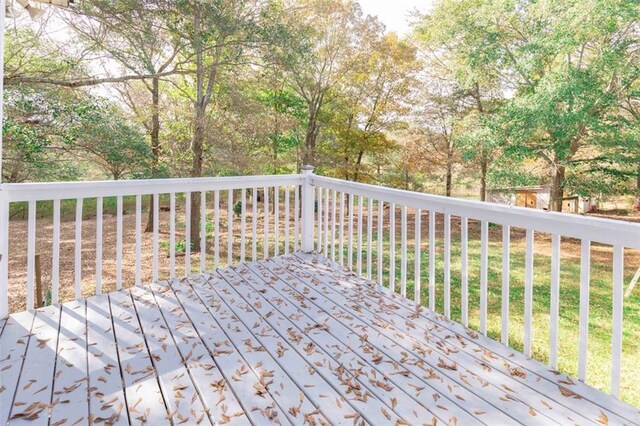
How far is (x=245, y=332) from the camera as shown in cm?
242

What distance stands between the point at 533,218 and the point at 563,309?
4057mm

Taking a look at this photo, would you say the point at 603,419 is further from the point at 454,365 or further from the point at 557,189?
the point at 557,189

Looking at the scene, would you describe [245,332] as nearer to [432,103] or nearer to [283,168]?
[283,168]

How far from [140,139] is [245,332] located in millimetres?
6681

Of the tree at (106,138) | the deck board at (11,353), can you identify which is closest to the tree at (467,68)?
the tree at (106,138)

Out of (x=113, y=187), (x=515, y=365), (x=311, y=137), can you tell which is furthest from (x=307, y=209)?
(x=311, y=137)

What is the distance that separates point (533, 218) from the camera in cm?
214

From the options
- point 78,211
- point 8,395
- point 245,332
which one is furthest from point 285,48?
point 8,395

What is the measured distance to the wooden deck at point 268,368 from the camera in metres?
1.65

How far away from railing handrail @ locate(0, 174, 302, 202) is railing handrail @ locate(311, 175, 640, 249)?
1.48 metres

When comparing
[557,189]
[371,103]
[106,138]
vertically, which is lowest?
[557,189]

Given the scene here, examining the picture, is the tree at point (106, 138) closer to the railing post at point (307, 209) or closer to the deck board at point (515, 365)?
the railing post at point (307, 209)

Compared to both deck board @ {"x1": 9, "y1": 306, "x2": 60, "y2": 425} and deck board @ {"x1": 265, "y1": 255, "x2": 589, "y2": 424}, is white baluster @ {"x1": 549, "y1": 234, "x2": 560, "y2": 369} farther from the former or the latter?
deck board @ {"x1": 9, "y1": 306, "x2": 60, "y2": 425}

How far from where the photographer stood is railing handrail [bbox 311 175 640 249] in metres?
1.74
